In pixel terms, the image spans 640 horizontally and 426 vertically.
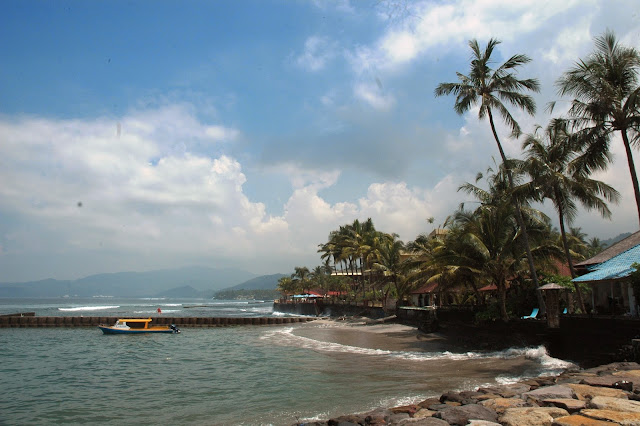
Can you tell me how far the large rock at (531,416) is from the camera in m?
7.29

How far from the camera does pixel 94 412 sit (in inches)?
481

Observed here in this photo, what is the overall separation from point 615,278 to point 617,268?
4.27 feet

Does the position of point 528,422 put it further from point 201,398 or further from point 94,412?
point 94,412

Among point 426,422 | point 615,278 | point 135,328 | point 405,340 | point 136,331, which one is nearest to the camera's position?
point 426,422

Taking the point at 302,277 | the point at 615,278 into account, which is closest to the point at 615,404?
the point at 615,278

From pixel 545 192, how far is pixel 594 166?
9.64 feet

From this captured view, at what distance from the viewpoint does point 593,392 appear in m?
8.91

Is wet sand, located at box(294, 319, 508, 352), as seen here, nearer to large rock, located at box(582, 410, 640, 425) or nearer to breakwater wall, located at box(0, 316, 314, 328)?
large rock, located at box(582, 410, 640, 425)

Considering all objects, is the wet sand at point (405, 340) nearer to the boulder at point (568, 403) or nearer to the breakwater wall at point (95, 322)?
the boulder at point (568, 403)

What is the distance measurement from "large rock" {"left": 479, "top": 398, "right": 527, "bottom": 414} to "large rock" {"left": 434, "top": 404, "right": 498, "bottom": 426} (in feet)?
1.03

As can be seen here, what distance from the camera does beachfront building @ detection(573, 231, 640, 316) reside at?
50.0ft

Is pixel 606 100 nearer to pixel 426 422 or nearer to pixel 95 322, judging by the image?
pixel 426 422

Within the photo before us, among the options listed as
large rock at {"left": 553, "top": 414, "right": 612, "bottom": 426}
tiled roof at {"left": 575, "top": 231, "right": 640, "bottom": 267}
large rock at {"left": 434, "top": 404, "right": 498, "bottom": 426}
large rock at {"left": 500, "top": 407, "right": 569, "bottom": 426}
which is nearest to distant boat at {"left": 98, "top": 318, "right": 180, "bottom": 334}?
tiled roof at {"left": 575, "top": 231, "right": 640, "bottom": 267}

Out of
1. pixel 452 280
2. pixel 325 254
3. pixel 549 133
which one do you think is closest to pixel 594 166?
pixel 549 133
